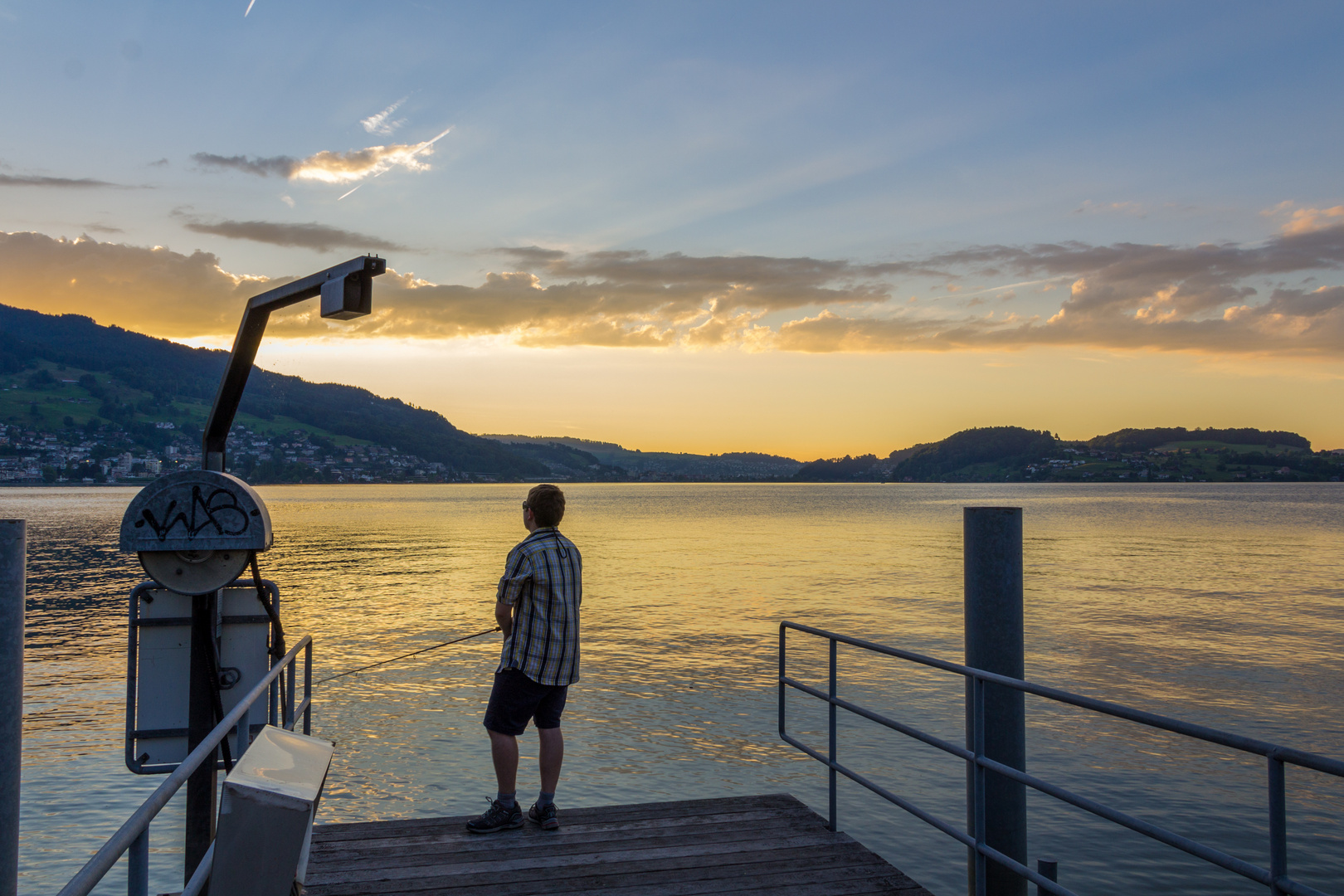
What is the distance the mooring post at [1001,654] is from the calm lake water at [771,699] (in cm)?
476

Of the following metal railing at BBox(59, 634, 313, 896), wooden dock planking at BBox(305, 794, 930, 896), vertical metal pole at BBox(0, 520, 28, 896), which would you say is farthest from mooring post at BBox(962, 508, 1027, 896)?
vertical metal pole at BBox(0, 520, 28, 896)

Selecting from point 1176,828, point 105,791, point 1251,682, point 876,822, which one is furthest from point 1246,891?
point 105,791

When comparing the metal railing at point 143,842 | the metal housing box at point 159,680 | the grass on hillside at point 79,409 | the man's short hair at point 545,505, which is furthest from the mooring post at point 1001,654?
the grass on hillside at point 79,409

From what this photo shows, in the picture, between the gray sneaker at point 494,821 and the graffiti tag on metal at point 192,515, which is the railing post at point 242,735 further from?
the gray sneaker at point 494,821

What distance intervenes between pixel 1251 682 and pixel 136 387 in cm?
22234

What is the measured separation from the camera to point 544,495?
504cm

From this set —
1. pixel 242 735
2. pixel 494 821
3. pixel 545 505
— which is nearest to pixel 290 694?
pixel 494 821

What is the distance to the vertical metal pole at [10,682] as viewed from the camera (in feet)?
8.03

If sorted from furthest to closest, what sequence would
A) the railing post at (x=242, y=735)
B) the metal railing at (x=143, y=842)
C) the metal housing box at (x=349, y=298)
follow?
the metal housing box at (x=349, y=298) < the railing post at (x=242, y=735) < the metal railing at (x=143, y=842)

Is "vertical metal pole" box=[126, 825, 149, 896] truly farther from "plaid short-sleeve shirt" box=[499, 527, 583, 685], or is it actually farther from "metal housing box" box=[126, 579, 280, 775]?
"plaid short-sleeve shirt" box=[499, 527, 583, 685]

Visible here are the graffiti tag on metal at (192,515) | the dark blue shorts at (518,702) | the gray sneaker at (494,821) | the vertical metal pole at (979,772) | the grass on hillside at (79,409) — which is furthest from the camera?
the grass on hillside at (79,409)

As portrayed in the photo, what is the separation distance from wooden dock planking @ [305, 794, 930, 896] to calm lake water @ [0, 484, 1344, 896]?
14.6ft

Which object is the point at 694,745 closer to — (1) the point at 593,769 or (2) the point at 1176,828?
(1) the point at 593,769

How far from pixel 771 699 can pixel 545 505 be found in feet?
36.1
